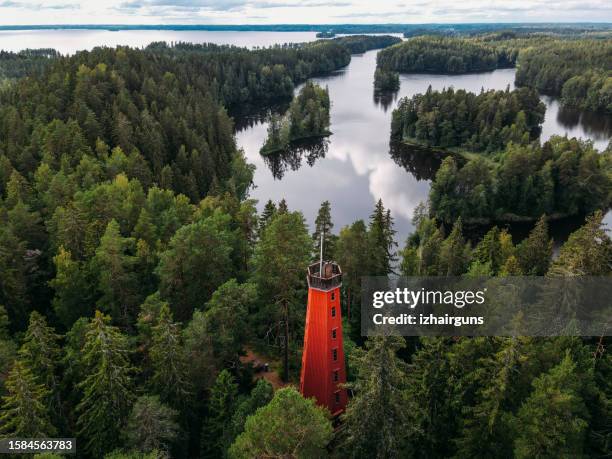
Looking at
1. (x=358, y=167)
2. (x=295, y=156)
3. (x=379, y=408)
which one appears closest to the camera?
(x=379, y=408)

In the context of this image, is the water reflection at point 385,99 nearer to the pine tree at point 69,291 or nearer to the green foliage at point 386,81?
the green foliage at point 386,81

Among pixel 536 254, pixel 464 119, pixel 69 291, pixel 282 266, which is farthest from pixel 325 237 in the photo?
pixel 464 119

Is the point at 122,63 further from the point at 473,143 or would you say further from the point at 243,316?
the point at 243,316

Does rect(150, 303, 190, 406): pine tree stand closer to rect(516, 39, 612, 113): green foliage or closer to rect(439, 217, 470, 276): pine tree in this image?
rect(439, 217, 470, 276): pine tree

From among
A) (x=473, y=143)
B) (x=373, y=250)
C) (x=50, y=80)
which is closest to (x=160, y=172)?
(x=50, y=80)

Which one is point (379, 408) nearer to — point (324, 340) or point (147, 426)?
point (324, 340)

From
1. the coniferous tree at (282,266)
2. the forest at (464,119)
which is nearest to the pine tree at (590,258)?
the coniferous tree at (282,266)
